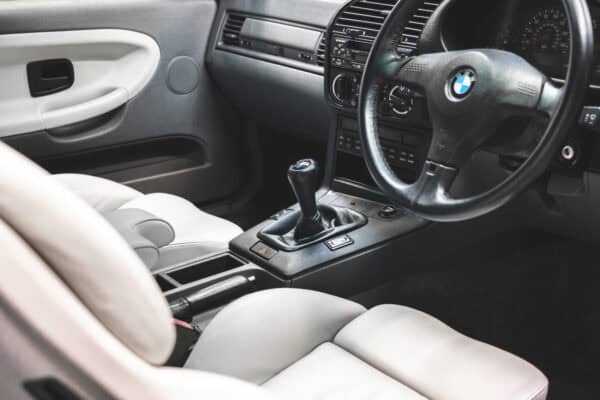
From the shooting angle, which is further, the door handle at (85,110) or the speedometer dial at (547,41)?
the door handle at (85,110)

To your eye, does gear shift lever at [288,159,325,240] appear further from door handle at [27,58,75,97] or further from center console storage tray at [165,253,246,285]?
door handle at [27,58,75,97]

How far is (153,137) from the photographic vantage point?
7.47 feet

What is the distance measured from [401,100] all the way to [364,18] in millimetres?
265

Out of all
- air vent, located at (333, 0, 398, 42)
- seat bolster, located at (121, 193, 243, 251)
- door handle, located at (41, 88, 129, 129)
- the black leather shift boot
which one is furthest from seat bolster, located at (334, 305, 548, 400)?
door handle, located at (41, 88, 129, 129)

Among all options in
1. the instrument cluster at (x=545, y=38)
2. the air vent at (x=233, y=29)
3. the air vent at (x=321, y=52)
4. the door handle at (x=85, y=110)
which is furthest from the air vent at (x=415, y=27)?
the door handle at (x=85, y=110)

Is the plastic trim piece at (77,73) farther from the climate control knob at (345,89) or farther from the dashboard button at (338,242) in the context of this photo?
the dashboard button at (338,242)

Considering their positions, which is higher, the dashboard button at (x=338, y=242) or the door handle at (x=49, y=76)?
the door handle at (x=49, y=76)

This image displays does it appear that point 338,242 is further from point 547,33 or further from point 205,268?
point 547,33

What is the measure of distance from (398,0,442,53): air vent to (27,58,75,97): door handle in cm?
108

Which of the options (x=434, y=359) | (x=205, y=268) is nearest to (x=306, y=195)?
(x=205, y=268)

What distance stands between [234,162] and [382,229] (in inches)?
41.9

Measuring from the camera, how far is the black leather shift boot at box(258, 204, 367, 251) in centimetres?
149

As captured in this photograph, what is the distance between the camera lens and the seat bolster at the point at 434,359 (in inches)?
41.0

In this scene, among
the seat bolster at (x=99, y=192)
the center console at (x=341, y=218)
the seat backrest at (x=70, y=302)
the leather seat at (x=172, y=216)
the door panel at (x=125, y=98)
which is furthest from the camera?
the door panel at (x=125, y=98)
